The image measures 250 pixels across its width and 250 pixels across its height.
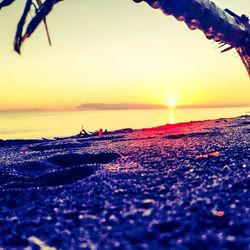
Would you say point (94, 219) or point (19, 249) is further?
point (94, 219)

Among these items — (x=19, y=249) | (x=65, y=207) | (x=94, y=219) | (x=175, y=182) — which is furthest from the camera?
(x=175, y=182)

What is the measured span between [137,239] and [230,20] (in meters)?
5.01

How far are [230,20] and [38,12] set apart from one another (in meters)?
3.51

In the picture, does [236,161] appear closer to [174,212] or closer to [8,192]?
[174,212]

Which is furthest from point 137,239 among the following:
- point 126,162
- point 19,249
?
point 126,162

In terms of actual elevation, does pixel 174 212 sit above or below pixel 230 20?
below

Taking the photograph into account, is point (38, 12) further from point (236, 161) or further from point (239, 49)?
point (239, 49)

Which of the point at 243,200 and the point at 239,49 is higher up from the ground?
the point at 239,49

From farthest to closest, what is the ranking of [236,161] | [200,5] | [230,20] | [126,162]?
[230,20] → [200,5] → [126,162] → [236,161]

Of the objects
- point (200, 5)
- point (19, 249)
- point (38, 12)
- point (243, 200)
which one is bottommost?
point (19, 249)

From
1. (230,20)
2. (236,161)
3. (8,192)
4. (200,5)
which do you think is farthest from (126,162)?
(230,20)

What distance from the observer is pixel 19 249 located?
1.50m

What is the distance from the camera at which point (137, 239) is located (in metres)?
1.50

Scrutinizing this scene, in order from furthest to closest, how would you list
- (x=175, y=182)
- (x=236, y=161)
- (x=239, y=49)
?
(x=239, y=49), (x=236, y=161), (x=175, y=182)
